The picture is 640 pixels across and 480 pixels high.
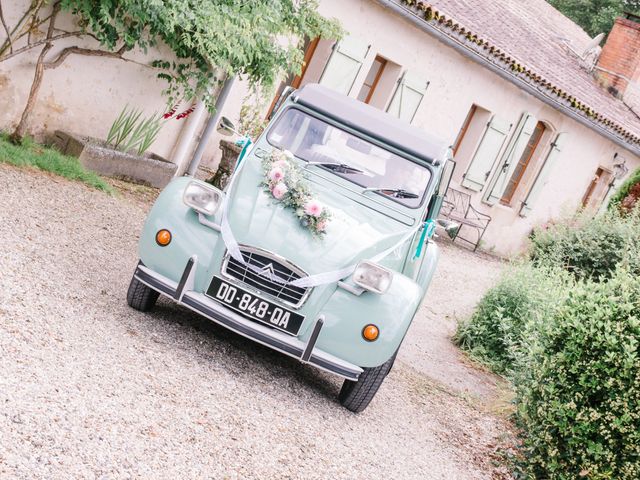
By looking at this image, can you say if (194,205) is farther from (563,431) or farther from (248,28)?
(248,28)

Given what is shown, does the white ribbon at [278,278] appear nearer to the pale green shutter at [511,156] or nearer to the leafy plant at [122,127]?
the leafy plant at [122,127]

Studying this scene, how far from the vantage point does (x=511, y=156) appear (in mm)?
17688

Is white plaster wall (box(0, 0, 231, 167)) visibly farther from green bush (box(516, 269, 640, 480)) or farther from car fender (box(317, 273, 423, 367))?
green bush (box(516, 269, 640, 480))

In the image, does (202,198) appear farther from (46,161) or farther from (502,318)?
(502,318)

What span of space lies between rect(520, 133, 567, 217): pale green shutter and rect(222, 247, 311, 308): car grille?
14.3 metres

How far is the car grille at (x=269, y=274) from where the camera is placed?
529cm

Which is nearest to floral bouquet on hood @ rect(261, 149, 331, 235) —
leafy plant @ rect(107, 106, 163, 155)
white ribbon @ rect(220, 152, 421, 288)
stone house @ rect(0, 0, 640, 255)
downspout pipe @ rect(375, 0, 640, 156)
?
white ribbon @ rect(220, 152, 421, 288)

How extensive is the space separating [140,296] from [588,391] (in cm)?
301

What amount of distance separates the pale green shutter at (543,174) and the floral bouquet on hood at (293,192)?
13532 mm

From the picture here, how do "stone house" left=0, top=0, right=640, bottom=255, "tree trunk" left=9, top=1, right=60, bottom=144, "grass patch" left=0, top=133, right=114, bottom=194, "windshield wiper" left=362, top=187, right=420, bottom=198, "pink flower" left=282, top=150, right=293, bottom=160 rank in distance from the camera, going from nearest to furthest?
1. "pink flower" left=282, top=150, right=293, bottom=160
2. "windshield wiper" left=362, top=187, right=420, bottom=198
3. "grass patch" left=0, top=133, right=114, bottom=194
4. "tree trunk" left=9, top=1, right=60, bottom=144
5. "stone house" left=0, top=0, right=640, bottom=255

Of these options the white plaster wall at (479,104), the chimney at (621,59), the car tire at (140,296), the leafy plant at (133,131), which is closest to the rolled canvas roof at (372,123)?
the car tire at (140,296)

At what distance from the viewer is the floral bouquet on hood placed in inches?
219

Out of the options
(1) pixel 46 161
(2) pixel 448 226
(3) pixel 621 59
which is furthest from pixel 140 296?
(3) pixel 621 59

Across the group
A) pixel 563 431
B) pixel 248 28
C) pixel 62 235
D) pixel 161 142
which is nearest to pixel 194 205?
pixel 62 235
